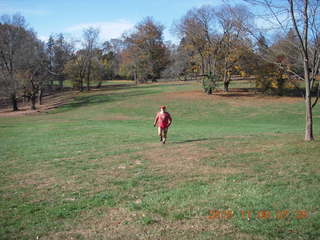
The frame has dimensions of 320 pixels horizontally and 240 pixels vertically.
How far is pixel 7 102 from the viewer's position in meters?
57.2

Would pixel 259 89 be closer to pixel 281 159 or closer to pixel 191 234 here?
pixel 281 159

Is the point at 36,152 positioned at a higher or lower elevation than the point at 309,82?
lower

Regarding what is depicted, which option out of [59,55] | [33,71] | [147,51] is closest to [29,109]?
[33,71]

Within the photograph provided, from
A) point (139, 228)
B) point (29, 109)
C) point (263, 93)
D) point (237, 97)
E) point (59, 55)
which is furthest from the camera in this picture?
point (59, 55)

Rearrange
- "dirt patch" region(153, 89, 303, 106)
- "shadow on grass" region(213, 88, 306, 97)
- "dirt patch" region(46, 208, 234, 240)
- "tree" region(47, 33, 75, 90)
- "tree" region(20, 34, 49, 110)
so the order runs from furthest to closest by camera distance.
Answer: "tree" region(47, 33, 75, 90) → "shadow on grass" region(213, 88, 306, 97) → "tree" region(20, 34, 49, 110) → "dirt patch" region(153, 89, 303, 106) → "dirt patch" region(46, 208, 234, 240)

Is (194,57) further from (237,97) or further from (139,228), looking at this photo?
(139,228)

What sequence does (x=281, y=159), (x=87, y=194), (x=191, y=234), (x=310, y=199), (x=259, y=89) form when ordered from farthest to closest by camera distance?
1. (x=259, y=89)
2. (x=281, y=159)
3. (x=87, y=194)
4. (x=310, y=199)
5. (x=191, y=234)

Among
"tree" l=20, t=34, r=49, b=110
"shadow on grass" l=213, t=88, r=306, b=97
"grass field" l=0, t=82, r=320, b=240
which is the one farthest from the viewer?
"shadow on grass" l=213, t=88, r=306, b=97

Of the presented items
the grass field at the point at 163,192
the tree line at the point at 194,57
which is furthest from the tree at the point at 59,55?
the grass field at the point at 163,192

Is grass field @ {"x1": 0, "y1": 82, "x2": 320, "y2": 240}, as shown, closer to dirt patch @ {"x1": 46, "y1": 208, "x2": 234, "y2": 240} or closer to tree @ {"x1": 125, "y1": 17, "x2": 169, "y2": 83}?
dirt patch @ {"x1": 46, "y1": 208, "x2": 234, "y2": 240}

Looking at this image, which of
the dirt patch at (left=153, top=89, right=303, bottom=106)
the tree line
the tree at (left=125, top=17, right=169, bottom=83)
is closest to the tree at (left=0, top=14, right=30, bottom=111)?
the tree line

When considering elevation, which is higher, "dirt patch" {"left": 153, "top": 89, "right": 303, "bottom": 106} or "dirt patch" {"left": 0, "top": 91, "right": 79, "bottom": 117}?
"dirt patch" {"left": 153, "top": 89, "right": 303, "bottom": 106}

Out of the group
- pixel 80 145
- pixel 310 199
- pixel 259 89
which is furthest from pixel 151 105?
pixel 310 199

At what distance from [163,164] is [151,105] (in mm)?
32730
